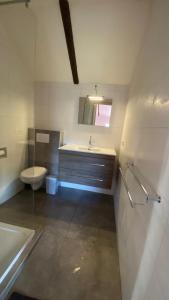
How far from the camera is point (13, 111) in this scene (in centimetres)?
241

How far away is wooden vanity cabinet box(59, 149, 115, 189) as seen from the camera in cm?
245

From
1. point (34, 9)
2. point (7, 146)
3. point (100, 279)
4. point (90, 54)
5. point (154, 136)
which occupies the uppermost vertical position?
point (34, 9)

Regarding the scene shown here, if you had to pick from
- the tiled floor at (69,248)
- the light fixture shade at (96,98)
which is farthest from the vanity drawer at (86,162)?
the light fixture shade at (96,98)

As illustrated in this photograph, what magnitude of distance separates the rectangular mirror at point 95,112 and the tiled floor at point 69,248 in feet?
4.83

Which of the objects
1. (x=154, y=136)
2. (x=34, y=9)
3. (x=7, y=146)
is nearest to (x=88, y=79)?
(x=34, y=9)

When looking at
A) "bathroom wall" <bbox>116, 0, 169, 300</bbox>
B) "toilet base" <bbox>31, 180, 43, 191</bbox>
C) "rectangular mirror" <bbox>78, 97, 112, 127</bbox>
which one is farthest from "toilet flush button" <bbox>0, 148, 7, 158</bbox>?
"bathroom wall" <bbox>116, 0, 169, 300</bbox>

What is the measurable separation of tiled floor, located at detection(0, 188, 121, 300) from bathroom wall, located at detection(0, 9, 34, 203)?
0.41 meters

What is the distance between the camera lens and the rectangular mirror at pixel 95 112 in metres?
2.77

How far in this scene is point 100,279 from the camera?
54.3 inches

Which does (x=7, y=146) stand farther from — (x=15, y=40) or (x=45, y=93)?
(x=15, y=40)

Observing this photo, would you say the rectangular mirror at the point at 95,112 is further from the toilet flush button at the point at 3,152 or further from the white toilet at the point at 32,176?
the toilet flush button at the point at 3,152

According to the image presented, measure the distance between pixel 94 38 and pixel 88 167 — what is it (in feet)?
6.14

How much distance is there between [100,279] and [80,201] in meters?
1.33

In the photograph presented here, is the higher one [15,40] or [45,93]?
[15,40]
